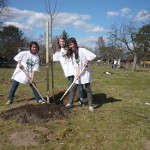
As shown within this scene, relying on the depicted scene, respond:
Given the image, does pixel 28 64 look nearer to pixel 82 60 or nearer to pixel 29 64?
pixel 29 64

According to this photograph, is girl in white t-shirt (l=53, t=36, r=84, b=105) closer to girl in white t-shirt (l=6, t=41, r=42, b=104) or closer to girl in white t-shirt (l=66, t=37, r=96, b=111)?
girl in white t-shirt (l=66, t=37, r=96, b=111)

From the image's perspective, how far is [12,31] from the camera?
75.3 metres

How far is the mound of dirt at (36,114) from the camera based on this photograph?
7391 millimetres

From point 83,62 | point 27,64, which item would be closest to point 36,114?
point 83,62

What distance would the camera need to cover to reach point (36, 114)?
7.59m

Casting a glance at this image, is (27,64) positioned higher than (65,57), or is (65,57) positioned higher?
(65,57)

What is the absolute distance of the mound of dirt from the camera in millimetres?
7391

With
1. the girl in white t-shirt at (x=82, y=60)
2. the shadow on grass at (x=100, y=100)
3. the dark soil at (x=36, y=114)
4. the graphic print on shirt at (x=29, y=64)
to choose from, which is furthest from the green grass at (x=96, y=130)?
the graphic print on shirt at (x=29, y=64)

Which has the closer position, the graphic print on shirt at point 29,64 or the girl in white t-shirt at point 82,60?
the girl in white t-shirt at point 82,60

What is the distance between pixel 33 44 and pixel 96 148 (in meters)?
4.12

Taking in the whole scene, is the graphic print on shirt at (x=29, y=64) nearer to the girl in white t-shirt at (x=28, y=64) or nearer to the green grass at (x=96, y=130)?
the girl in white t-shirt at (x=28, y=64)

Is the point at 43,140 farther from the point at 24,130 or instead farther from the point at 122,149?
the point at 122,149

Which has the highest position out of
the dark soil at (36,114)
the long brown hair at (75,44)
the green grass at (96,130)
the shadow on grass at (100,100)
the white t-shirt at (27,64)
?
the long brown hair at (75,44)

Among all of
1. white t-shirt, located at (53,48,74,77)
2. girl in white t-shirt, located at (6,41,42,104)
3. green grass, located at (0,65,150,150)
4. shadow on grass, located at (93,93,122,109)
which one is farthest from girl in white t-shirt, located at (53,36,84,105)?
shadow on grass, located at (93,93,122,109)
